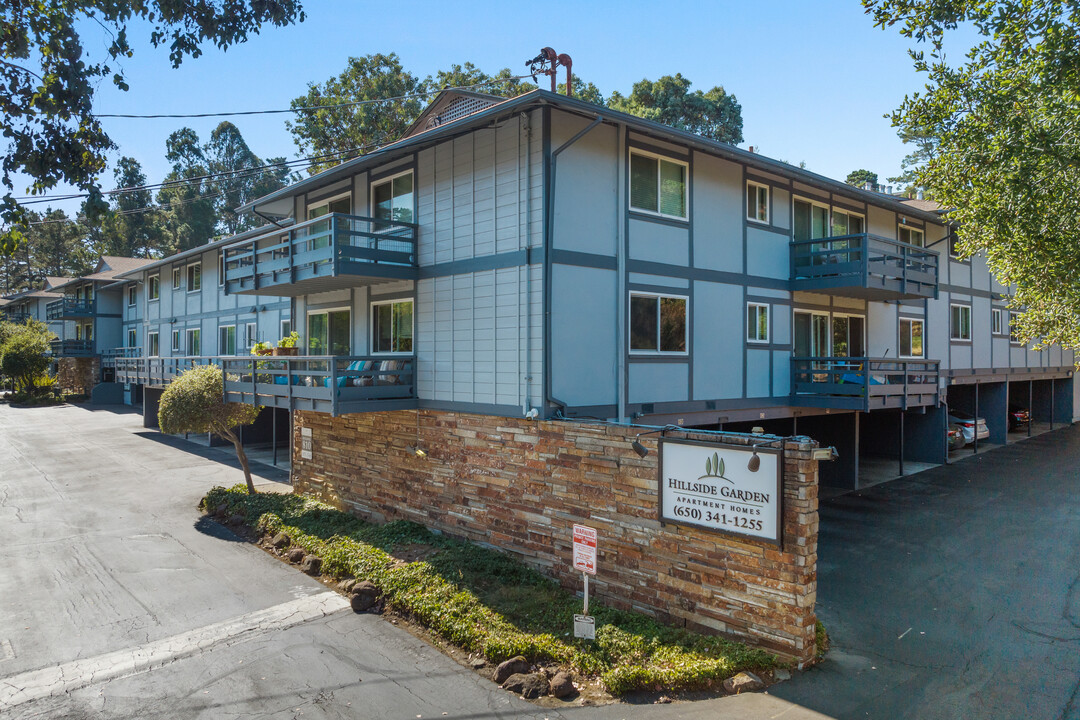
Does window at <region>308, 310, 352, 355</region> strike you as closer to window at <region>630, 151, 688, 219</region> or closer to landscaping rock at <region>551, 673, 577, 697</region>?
window at <region>630, 151, 688, 219</region>

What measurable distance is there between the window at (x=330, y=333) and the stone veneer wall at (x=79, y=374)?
34746 millimetres

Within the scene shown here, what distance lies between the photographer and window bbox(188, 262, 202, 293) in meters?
30.4

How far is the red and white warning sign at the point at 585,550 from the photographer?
897 cm

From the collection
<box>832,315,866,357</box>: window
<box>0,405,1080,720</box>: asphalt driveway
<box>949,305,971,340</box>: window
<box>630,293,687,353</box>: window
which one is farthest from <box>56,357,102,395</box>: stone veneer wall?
<box>949,305,971,340</box>: window

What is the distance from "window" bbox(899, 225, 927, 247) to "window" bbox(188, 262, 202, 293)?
94.4 feet

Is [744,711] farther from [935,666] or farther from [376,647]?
[376,647]

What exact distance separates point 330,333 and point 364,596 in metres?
8.53

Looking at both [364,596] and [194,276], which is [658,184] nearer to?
[364,596]

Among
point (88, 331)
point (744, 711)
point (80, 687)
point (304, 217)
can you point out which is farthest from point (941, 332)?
point (88, 331)

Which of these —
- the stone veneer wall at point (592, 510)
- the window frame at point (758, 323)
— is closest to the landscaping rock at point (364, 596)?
the stone veneer wall at point (592, 510)

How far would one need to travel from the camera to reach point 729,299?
14703 mm

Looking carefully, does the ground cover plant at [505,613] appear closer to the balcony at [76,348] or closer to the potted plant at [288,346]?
the potted plant at [288,346]

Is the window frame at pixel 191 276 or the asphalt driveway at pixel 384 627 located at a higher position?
the window frame at pixel 191 276

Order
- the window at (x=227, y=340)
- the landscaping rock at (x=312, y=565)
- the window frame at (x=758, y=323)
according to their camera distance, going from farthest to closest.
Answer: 1. the window at (x=227, y=340)
2. the window frame at (x=758, y=323)
3. the landscaping rock at (x=312, y=565)
